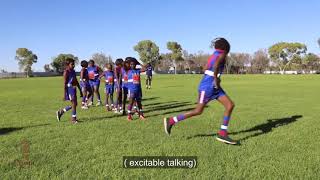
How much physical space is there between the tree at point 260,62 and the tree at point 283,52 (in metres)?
6.65

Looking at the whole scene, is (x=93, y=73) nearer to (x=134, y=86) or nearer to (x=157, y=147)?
(x=134, y=86)

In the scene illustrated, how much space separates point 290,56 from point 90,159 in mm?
142177

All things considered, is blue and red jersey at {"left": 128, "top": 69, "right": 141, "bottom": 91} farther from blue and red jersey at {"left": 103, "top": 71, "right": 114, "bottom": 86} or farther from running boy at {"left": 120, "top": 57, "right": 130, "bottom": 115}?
blue and red jersey at {"left": 103, "top": 71, "right": 114, "bottom": 86}

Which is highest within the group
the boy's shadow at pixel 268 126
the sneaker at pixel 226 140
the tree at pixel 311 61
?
the tree at pixel 311 61

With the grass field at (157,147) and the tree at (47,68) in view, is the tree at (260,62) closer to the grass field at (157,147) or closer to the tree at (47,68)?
the tree at (47,68)

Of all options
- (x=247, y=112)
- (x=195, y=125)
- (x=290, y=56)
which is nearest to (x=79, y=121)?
(x=195, y=125)

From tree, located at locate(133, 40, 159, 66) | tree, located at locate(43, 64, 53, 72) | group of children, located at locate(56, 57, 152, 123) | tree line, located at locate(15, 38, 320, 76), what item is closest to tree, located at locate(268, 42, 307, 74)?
tree line, located at locate(15, 38, 320, 76)

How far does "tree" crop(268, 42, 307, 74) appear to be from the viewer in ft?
447

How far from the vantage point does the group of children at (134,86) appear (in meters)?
8.16

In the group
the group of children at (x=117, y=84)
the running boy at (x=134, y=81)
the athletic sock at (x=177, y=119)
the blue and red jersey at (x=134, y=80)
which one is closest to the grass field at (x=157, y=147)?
the athletic sock at (x=177, y=119)

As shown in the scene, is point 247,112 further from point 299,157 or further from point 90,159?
point 90,159

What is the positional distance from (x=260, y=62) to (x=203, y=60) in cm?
2237

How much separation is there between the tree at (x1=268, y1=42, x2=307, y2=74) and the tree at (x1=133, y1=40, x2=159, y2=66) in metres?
43.9

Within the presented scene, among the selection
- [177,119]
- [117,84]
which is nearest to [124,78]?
[117,84]
